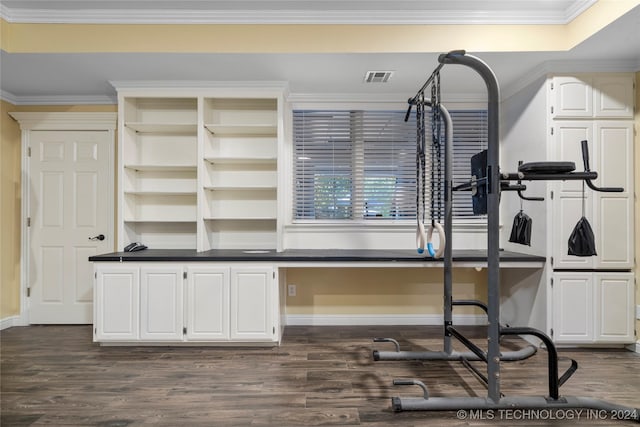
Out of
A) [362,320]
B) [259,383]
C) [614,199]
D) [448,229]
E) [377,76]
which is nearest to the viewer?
[259,383]

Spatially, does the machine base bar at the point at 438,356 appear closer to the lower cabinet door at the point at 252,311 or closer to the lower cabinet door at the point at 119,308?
the lower cabinet door at the point at 252,311

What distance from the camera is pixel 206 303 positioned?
3074mm

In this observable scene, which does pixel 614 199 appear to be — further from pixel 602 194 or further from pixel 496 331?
pixel 496 331

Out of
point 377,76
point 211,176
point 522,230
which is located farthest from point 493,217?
point 211,176

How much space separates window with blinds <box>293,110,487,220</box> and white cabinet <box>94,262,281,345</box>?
1.07 metres

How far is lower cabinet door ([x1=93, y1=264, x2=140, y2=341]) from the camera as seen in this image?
10.1ft

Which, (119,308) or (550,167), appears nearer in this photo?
(550,167)

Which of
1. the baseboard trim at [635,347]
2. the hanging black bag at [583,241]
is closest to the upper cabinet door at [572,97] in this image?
the hanging black bag at [583,241]

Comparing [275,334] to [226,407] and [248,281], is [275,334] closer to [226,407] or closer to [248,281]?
[248,281]

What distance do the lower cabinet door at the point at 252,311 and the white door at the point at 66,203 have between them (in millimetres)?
1768

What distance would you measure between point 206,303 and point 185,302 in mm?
183

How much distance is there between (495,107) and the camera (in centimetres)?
207

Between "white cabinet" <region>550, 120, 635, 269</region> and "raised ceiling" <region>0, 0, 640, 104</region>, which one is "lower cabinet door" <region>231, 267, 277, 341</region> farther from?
"white cabinet" <region>550, 120, 635, 269</region>

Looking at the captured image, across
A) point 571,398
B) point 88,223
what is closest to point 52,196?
point 88,223
